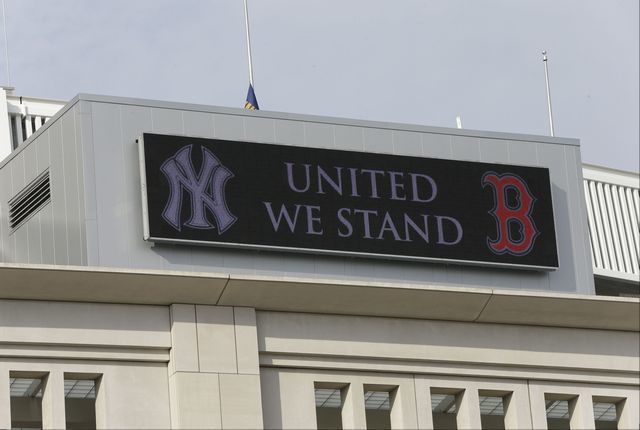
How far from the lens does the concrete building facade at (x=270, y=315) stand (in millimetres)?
40531

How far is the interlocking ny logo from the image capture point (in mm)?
41750

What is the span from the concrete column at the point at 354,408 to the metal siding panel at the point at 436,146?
550 centimetres

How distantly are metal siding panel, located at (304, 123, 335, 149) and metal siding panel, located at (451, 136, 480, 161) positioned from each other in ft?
9.54

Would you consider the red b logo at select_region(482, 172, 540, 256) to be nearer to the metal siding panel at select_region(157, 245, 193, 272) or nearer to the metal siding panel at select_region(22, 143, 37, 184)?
the metal siding panel at select_region(157, 245, 193, 272)

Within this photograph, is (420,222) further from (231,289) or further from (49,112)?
(49,112)

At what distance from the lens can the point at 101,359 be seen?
133 ft

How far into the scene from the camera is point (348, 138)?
4425cm

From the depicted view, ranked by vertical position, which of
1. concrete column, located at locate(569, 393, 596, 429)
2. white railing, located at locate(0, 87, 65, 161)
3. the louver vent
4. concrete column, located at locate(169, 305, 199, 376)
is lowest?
concrete column, located at locate(569, 393, 596, 429)

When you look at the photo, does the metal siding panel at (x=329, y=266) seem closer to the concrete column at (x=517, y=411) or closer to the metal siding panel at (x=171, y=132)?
the metal siding panel at (x=171, y=132)

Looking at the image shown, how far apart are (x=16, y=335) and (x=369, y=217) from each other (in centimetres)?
806

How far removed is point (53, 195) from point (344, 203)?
6009 mm

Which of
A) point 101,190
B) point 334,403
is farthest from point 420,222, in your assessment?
point 101,190

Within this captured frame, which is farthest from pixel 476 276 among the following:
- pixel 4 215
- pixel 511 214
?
pixel 4 215

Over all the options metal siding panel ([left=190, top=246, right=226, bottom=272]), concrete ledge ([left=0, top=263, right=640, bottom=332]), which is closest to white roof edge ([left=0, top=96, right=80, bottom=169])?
metal siding panel ([left=190, top=246, right=226, bottom=272])
